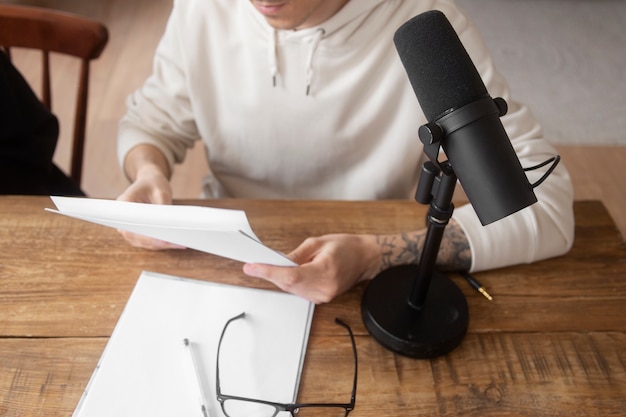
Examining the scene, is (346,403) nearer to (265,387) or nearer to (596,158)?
(265,387)

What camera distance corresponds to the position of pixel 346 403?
2.42ft

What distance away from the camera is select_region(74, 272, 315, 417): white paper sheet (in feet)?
2.37

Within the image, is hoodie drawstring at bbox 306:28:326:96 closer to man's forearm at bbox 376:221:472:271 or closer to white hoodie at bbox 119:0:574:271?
white hoodie at bbox 119:0:574:271

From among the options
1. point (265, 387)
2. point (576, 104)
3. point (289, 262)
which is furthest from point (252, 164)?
point (576, 104)

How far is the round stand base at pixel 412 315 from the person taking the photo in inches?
30.9

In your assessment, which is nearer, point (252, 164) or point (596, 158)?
point (252, 164)

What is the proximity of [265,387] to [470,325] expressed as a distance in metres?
Answer: 0.31

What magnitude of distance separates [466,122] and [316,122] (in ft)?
1.90

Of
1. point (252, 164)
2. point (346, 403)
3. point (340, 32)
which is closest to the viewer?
point (346, 403)

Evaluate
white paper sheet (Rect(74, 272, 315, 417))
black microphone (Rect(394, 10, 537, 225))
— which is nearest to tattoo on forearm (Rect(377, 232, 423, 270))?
white paper sheet (Rect(74, 272, 315, 417))

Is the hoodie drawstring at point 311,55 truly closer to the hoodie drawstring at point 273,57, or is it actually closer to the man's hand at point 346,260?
the hoodie drawstring at point 273,57

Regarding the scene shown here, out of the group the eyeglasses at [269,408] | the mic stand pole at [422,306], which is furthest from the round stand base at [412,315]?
the eyeglasses at [269,408]

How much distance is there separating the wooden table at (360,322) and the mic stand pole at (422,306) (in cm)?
2

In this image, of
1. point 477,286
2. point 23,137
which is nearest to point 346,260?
point 477,286
